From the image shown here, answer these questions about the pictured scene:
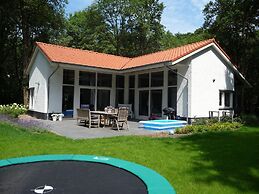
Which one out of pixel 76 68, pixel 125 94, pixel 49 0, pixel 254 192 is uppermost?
pixel 49 0

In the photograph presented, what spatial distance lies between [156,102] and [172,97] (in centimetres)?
149

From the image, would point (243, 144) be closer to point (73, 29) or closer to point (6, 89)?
point (6, 89)

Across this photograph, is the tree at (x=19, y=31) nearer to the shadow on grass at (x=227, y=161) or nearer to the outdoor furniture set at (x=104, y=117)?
the outdoor furniture set at (x=104, y=117)

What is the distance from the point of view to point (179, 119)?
17.5m

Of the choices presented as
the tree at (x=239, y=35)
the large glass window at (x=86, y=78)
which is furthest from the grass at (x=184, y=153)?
the tree at (x=239, y=35)

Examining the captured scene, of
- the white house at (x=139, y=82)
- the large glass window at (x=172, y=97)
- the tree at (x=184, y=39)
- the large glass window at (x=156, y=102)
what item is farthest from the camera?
the tree at (x=184, y=39)

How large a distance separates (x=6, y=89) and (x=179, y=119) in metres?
21.5

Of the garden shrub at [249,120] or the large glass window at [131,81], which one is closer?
the garden shrub at [249,120]

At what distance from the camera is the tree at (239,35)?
24891 mm

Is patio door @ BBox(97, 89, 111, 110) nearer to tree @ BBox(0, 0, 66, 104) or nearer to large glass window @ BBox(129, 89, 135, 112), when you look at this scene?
large glass window @ BBox(129, 89, 135, 112)

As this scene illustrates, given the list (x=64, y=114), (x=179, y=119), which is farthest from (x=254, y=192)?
(x=64, y=114)

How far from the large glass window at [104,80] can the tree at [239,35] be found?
1161 cm

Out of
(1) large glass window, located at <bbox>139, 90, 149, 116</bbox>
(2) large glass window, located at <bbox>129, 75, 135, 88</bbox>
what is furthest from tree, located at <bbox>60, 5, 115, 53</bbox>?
(1) large glass window, located at <bbox>139, 90, 149, 116</bbox>

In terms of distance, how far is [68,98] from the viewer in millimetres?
19797
